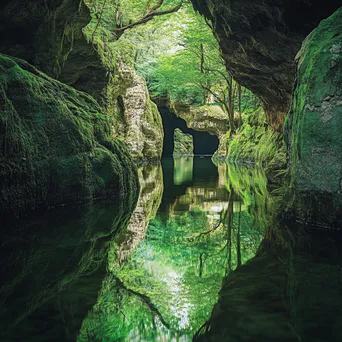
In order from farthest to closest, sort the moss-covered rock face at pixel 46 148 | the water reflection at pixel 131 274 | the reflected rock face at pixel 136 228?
the moss-covered rock face at pixel 46 148 → the reflected rock face at pixel 136 228 → the water reflection at pixel 131 274

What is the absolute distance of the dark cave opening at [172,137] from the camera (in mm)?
34344

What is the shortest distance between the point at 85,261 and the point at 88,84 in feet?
27.1

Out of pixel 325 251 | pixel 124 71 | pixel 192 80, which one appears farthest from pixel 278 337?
pixel 192 80

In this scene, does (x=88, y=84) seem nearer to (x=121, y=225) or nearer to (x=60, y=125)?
(x=60, y=125)

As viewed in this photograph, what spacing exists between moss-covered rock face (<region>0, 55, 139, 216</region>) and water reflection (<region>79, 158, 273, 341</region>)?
113cm

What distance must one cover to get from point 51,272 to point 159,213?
251 cm

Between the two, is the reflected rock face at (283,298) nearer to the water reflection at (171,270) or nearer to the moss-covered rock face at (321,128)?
the water reflection at (171,270)

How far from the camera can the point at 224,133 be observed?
92.5 feet

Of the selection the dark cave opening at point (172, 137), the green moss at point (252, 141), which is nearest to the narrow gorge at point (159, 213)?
the green moss at point (252, 141)

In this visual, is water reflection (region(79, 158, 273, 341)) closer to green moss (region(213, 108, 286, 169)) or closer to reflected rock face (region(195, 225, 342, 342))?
reflected rock face (region(195, 225, 342, 342))

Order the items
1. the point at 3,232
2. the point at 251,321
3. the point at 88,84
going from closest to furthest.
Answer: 1. the point at 251,321
2. the point at 3,232
3. the point at 88,84

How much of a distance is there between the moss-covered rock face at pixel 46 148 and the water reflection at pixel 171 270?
1.13 m

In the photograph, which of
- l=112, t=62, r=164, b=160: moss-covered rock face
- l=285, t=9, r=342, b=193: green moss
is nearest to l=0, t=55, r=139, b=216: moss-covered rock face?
l=285, t=9, r=342, b=193: green moss

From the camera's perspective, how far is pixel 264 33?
6.73m
